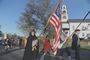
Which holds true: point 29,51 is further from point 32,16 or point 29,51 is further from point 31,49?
point 32,16

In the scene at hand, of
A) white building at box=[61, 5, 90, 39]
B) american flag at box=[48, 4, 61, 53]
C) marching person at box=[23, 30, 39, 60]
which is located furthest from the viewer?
white building at box=[61, 5, 90, 39]

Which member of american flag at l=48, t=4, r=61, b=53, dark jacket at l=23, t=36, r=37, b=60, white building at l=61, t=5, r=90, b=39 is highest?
white building at l=61, t=5, r=90, b=39

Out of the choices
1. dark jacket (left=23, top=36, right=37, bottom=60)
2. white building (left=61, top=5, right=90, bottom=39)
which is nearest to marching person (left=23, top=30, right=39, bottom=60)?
dark jacket (left=23, top=36, right=37, bottom=60)

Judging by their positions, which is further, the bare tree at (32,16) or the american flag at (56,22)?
the bare tree at (32,16)

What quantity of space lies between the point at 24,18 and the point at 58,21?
236 ft

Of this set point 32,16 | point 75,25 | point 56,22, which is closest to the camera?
point 56,22

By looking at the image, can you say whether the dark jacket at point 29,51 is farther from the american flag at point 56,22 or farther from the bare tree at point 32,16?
the bare tree at point 32,16

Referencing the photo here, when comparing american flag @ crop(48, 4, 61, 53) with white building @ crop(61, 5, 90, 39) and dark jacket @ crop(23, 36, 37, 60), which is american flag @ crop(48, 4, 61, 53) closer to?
dark jacket @ crop(23, 36, 37, 60)

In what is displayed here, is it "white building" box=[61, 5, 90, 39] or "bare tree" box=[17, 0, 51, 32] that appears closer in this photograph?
"bare tree" box=[17, 0, 51, 32]

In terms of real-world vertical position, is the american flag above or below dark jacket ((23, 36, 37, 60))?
above

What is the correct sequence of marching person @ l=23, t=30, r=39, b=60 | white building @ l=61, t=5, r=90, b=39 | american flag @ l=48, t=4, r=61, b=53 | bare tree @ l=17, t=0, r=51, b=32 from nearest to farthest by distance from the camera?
marching person @ l=23, t=30, r=39, b=60
american flag @ l=48, t=4, r=61, b=53
bare tree @ l=17, t=0, r=51, b=32
white building @ l=61, t=5, r=90, b=39

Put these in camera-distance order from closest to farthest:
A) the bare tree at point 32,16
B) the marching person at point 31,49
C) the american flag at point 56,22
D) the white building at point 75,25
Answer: the marching person at point 31,49
the american flag at point 56,22
the bare tree at point 32,16
the white building at point 75,25

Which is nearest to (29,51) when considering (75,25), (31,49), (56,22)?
(31,49)

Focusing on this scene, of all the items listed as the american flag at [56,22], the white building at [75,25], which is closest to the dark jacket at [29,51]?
the american flag at [56,22]
